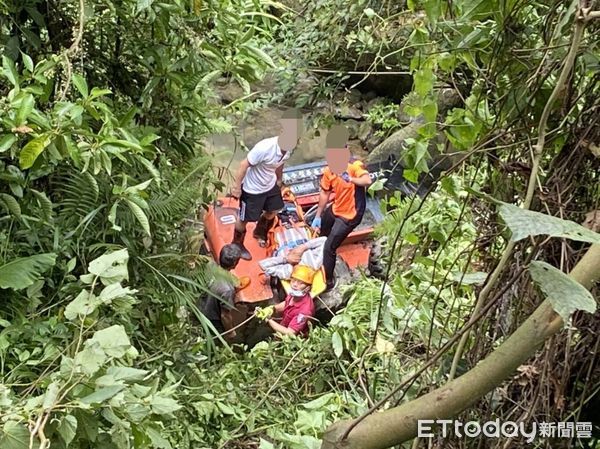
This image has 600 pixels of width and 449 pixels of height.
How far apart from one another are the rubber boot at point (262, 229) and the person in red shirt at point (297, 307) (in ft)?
2.78

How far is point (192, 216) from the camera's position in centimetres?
204

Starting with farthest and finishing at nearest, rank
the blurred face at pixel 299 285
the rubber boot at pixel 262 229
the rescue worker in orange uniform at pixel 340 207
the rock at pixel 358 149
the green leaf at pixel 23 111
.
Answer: the rock at pixel 358 149
the rubber boot at pixel 262 229
the rescue worker in orange uniform at pixel 340 207
the blurred face at pixel 299 285
the green leaf at pixel 23 111

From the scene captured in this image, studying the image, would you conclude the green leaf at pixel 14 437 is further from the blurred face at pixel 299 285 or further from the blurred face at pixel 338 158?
the blurred face at pixel 299 285

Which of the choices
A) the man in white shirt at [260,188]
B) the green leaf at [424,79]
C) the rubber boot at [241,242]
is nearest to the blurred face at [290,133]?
the man in white shirt at [260,188]

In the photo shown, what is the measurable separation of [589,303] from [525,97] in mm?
521

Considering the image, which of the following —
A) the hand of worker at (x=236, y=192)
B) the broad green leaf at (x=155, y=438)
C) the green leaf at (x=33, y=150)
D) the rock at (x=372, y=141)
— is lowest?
the rock at (x=372, y=141)

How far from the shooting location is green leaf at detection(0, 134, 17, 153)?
1177 mm

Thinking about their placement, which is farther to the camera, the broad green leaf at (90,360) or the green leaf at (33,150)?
the green leaf at (33,150)

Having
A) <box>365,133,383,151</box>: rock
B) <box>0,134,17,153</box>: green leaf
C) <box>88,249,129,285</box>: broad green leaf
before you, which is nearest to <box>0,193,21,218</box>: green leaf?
<box>0,134,17,153</box>: green leaf

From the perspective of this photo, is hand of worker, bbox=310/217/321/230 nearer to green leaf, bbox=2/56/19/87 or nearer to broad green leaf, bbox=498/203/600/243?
green leaf, bbox=2/56/19/87

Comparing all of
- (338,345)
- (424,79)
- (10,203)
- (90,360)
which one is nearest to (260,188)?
(338,345)

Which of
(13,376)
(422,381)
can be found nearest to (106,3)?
(13,376)

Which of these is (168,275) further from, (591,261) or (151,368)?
(591,261)

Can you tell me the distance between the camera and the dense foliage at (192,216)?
3.04 feet
